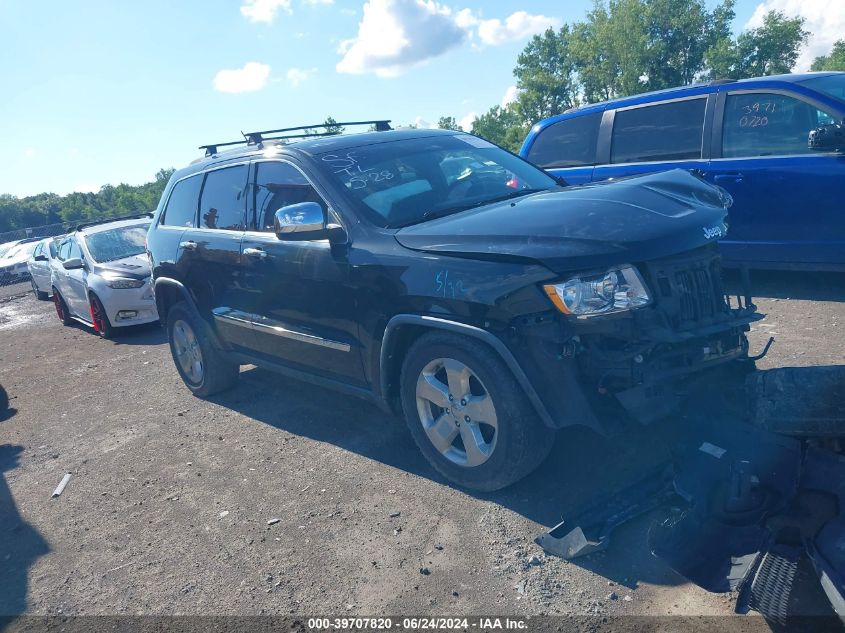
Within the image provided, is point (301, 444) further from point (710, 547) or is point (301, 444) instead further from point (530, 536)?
point (710, 547)

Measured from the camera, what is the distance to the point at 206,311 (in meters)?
5.66

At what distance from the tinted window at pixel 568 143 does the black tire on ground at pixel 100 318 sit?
20.6 feet

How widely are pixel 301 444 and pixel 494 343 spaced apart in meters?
2.16

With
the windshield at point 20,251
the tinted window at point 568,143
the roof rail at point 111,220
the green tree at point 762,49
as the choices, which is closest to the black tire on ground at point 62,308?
the roof rail at point 111,220

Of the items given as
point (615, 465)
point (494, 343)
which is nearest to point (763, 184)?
point (615, 465)

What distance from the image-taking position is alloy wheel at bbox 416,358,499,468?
3555 millimetres

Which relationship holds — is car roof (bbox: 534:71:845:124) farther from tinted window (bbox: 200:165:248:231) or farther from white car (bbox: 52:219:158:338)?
white car (bbox: 52:219:158:338)

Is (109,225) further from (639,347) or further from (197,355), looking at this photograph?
(639,347)

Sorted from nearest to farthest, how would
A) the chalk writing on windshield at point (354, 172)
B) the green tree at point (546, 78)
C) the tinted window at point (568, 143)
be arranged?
the chalk writing on windshield at point (354, 172)
the tinted window at point (568, 143)
the green tree at point (546, 78)

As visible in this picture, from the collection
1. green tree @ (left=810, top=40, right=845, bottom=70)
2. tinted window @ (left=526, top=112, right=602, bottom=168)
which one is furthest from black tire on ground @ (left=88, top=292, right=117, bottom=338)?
green tree @ (left=810, top=40, right=845, bottom=70)

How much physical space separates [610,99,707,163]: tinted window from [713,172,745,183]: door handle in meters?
0.35

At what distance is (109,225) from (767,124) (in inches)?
384

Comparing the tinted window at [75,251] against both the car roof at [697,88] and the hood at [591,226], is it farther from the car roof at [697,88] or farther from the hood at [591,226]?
the hood at [591,226]

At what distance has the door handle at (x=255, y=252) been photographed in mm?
4766
